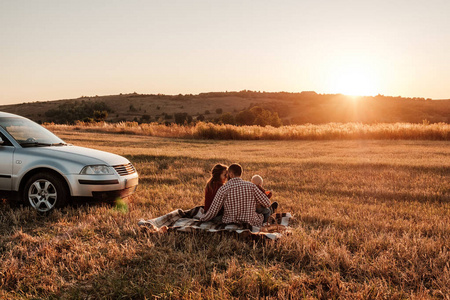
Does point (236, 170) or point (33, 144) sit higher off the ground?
point (33, 144)

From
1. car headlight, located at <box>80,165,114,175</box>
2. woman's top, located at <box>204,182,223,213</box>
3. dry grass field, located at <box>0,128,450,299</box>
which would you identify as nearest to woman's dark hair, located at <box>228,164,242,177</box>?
woman's top, located at <box>204,182,223,213</box>

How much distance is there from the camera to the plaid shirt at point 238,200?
5.90 meters

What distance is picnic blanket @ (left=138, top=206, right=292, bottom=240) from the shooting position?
5562 mm

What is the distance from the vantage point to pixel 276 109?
93125 millimetres

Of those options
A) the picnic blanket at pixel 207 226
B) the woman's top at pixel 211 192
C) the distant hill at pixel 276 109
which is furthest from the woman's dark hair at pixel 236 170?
the distant hill at pixel 276 109

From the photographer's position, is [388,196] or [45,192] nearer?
[45,192]

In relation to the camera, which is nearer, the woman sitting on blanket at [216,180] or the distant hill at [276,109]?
the woman sitting on blanket at [216,180]

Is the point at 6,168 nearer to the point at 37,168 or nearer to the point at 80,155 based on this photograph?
the point at 37,168

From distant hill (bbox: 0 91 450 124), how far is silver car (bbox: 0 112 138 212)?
58803 millimetres

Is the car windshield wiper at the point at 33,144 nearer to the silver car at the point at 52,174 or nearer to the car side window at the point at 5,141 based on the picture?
the silver car at the point at 52,174

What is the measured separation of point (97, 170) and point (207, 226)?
8.04ft

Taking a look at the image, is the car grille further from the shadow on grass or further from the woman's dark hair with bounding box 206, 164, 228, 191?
the shadow on grass

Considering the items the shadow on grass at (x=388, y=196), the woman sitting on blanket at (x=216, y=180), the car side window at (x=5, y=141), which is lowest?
the shadow on grass at (x=388, y=196)

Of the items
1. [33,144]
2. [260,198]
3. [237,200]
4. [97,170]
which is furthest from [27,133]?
[260,198]
